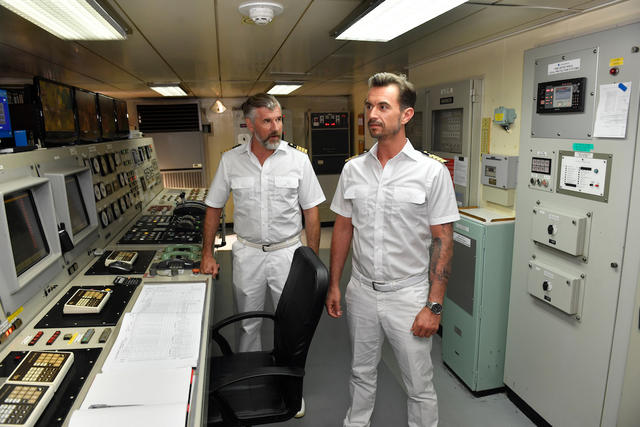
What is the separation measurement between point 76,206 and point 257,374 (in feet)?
5.06

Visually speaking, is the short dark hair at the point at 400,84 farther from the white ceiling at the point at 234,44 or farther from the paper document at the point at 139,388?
the paper document at the point at 139,388

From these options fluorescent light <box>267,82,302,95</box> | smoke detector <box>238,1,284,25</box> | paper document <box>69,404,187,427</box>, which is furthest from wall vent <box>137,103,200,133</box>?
paper document <box>69,404,187,427</box>

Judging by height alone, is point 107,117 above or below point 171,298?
above

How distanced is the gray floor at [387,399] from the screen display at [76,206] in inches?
60.6

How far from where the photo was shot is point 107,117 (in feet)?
10.8

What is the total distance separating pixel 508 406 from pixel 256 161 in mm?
2012

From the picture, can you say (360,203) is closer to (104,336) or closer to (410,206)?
(410,206)

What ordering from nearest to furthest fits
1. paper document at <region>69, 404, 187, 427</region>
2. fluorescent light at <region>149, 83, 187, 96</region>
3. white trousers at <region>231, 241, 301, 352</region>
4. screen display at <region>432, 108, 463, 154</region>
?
paper document at <region>69, 404, 187, 427</region> < white trousers at <region>231, 241, 301, 352</region> < screen display at <region>432, 108, 463, 154</region> < fluorescent light at <region>149, 83, 187, 96</region>

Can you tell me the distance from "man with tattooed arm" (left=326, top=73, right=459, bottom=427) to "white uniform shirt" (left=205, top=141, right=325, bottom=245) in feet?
1.78

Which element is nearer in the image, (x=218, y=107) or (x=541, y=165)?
(x=541, y=165)

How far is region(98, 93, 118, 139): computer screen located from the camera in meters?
3.13

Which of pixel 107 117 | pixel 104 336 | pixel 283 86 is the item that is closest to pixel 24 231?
pixel 104 336

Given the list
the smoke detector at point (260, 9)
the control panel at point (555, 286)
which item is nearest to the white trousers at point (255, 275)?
the smoke detector at point (260, 9)

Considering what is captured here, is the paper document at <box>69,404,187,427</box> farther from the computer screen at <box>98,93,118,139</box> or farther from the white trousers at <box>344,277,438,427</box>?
the computer screen at <box>98,93,118,139</box>
